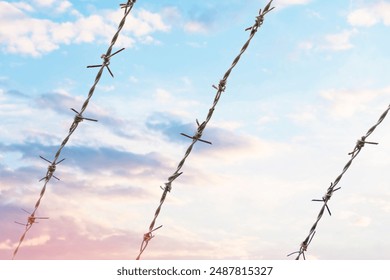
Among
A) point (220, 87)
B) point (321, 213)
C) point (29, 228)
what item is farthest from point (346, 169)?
point (29, 228)

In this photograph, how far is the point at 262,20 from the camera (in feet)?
10.3

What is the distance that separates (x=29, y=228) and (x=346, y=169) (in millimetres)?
2089

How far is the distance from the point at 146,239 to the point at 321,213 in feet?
3.11

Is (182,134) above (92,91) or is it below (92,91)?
below

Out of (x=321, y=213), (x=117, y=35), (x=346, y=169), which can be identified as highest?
(x=117, y=35)

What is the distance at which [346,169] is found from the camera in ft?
9.89
